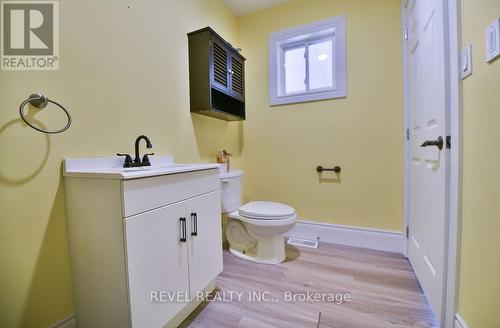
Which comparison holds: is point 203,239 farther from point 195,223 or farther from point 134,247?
point 134,247

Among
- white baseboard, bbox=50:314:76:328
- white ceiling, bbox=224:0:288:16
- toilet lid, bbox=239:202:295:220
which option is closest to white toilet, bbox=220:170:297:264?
toilet lid, bbox=239:202:295:220

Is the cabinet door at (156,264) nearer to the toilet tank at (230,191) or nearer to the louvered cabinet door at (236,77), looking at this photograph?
the toilet tank at (230,191)

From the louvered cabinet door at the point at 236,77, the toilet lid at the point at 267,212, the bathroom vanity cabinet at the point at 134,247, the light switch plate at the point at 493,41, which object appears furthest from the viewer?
the louvered cabinet door at the point at 236,77

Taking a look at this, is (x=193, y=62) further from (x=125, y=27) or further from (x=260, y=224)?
(x=260, y=224)

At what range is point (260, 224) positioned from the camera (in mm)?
1604

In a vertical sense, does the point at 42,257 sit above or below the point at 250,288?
above

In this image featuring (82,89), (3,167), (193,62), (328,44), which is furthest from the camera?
(328,44)

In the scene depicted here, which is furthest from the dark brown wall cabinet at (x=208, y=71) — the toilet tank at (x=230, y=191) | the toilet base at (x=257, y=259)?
the toilet base at (x=257, y=259)

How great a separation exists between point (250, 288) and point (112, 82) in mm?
1487

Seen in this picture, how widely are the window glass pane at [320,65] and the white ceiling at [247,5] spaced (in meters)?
0.61

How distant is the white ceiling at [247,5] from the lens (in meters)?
2.21

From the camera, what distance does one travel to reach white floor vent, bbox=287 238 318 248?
2.04m

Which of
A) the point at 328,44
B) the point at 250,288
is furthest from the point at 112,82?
the point at 328,44

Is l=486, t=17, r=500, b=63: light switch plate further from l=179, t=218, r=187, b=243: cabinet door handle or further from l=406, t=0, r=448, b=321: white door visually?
l=179, t=218, r=187, b=243: cabinet door handle
